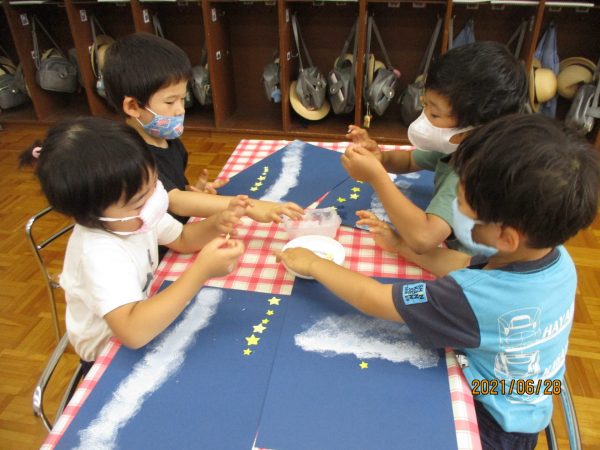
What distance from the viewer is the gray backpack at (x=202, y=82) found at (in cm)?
312

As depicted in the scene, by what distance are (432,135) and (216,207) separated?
0.58 meters

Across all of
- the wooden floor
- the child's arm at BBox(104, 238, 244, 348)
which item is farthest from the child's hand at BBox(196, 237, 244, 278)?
the wooden floor

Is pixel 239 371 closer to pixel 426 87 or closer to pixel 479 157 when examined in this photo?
pixel 479 157

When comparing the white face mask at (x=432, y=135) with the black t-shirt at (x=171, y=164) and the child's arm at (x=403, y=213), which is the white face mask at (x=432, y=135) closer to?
the child's arm at (x=403, y=213)

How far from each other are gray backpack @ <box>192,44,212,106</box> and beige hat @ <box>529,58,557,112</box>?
2083 mm

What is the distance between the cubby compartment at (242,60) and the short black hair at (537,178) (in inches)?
104

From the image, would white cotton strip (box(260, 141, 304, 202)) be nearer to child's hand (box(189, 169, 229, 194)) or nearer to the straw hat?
A: child's hand (box(189, 169, 229, 194))

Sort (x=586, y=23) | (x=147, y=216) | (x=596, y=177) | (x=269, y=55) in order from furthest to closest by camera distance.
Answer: (x=269, y=55) < (x=586, y=23) < (x=147, y=216) < (x=596, y=177)

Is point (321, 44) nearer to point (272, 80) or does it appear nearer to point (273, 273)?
point (272, 80)

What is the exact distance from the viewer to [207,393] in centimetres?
72

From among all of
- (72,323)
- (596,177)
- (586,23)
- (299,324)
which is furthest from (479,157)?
(586,23)

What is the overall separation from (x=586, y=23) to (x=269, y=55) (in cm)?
210

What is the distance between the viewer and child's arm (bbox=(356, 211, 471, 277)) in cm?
96

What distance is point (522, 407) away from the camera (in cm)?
78
